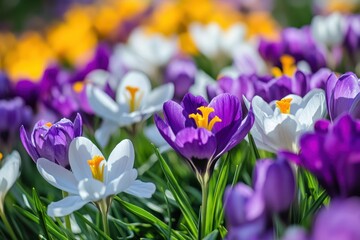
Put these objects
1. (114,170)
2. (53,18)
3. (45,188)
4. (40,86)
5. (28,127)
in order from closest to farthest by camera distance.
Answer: (114,170) < (45,188) < (28,127) < (40,86) < (53,18)

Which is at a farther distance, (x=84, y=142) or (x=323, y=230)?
(x=84, y=142)

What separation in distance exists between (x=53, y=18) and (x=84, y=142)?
451 centimetres

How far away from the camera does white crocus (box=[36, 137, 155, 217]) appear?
0.98 m

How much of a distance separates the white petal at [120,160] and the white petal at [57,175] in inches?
2.4

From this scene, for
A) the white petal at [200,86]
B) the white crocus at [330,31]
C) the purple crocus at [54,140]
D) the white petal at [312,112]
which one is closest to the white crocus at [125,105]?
the white petal at [200,86]

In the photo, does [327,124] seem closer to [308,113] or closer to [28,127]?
[308,113]

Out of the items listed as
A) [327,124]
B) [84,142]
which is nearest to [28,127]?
[84,142]

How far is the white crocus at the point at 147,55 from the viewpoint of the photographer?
2.32 m

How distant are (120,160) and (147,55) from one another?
130 cm

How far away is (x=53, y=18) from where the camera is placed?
539cm

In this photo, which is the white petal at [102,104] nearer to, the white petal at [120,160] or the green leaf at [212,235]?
the white petal at [120,160]

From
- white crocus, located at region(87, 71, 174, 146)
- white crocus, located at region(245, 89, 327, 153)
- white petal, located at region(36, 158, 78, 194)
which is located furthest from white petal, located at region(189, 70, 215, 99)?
white petal, located at region(36, 158, 78, 194)

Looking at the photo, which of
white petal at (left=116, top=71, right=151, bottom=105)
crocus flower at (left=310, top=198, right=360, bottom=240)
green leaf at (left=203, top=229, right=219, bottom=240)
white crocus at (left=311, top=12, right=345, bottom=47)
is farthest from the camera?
white crocus at (left=311, top=12, right=345, bottom=47)

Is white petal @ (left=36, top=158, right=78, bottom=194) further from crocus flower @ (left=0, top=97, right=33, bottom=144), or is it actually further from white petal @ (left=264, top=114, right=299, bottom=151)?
crocus flower @ (left=0, top=97, right=33, bottom=144)
